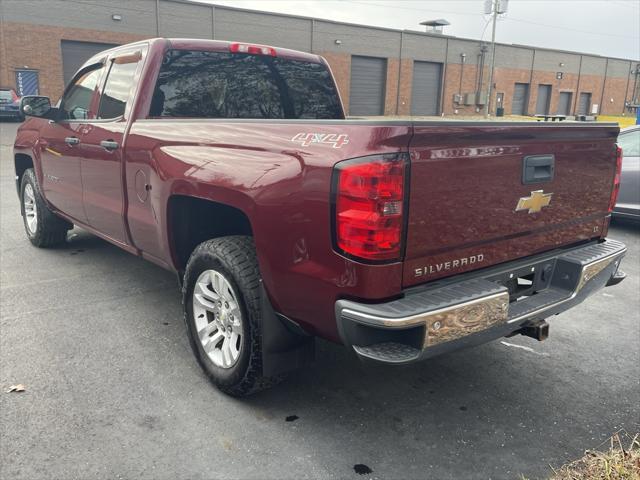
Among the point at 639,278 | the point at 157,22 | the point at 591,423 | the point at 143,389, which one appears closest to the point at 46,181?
the point at 143,389

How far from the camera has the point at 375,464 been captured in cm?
266

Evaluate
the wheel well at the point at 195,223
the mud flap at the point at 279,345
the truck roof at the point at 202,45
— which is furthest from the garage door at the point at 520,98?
the mud flap at the point at 279,345

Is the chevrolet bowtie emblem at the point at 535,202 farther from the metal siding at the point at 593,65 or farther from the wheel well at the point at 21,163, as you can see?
the metal siding at the point at 593,65

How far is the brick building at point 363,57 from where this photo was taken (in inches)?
1141

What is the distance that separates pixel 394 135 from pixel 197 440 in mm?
1780

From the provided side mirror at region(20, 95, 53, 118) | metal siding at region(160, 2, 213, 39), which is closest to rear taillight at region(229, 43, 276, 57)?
side mirror at region(20, 95, 53, 118)

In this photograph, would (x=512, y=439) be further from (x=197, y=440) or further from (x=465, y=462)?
(x=197, y=440)

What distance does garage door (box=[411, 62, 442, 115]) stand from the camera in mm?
43500

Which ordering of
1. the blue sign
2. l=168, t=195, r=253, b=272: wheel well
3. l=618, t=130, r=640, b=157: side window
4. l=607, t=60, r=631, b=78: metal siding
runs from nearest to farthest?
l=168, t=195, r=253, b=272: wheel well < l=618, t=130, r=640, b=157: side window < the blue sign < l=607, t=60, r=631, b=78: metal siding

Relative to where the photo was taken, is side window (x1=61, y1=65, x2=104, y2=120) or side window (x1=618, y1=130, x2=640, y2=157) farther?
side window (x1=618, y1=130, x2=640, y2=157)

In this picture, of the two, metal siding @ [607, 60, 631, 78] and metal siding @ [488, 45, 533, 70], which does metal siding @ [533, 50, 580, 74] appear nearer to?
metal siding @ [488, 45, 533, 70]

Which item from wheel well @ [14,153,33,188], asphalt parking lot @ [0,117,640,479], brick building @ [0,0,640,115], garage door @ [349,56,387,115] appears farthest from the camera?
garage door @ [349,56,387,115]

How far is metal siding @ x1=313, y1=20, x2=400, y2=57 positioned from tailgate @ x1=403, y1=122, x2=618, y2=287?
121 feet

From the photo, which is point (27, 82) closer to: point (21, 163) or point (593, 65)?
point (21, 163)
